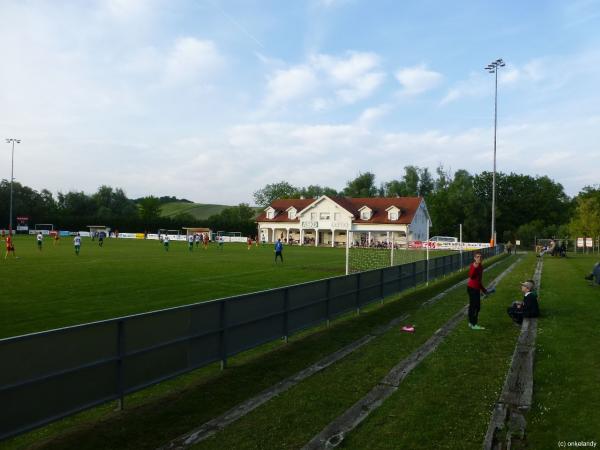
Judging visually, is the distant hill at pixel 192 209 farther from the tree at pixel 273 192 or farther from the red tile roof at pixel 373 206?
the red tile roof at pixel 373 206

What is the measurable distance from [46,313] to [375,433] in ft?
34.0

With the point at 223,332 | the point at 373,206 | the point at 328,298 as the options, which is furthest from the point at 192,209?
the point at 223,332

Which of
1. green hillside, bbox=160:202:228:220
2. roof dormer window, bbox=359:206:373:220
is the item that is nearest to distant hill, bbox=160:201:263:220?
green hillside, bbox=160:202:228:220

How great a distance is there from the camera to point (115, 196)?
118938 mm

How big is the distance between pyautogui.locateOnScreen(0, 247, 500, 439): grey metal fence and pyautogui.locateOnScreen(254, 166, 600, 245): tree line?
231 feet

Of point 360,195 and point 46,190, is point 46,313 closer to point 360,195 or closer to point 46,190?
point 360,195

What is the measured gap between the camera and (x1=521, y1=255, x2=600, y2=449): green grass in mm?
5672

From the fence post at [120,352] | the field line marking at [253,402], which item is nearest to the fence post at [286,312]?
the field line marking at [253,402]

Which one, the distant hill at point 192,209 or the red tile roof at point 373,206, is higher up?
the distant hill at point 192,209

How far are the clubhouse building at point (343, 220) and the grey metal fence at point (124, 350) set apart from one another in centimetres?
5612

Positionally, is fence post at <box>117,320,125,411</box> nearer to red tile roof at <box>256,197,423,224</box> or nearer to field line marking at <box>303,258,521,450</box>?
field line marking at <box>303,258,521,450</box>

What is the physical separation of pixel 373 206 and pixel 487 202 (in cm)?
2757

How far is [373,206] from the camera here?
74750 millimetres

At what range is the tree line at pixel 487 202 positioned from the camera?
80125 mm
